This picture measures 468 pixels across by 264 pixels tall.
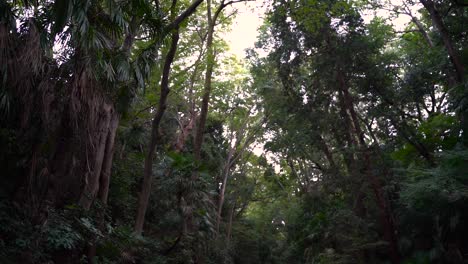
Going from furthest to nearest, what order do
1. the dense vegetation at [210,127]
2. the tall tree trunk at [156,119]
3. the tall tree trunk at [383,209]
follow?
the tall tree trunk at [383,209]
the tall tree trunk at [156,119]
the dense vegetation at [210,127]

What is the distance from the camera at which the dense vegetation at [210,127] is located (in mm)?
6164

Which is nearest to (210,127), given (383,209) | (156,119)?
(383,209)

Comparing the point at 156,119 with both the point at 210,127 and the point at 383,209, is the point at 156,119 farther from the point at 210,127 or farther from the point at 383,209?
the point at 210,127

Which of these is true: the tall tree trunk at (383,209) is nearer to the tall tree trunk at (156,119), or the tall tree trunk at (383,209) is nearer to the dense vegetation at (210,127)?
the dense vegetation at (210,127)

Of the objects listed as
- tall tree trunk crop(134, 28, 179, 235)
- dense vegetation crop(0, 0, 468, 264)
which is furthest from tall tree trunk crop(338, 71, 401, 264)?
tall tree trunk crop(134, 28, 179, 235)

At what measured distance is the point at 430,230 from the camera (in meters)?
11.6

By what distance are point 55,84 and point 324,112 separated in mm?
9539

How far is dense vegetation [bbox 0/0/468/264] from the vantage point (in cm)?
616

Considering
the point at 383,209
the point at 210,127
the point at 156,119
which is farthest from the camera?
the point at 210,127

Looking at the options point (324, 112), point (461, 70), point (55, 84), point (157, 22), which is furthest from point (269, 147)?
point (55, 84)

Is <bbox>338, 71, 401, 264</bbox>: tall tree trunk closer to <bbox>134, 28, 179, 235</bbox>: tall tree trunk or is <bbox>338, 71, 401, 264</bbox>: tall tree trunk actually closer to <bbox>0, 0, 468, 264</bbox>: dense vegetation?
<bbox>0, 0, 468, 264</bbox>: dense vegetation

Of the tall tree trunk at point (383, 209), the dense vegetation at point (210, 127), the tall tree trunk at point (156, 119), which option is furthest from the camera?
the tall tree trunk at point (383, 209)

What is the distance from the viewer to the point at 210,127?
22234 mm

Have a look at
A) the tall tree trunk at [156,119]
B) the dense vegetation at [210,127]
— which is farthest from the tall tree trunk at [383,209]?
the tall tree trunk at [156,119]
